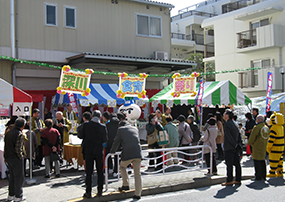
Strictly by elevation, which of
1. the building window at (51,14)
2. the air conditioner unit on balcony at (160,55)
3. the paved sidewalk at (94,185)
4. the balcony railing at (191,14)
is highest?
the balcony railing at (191,14)

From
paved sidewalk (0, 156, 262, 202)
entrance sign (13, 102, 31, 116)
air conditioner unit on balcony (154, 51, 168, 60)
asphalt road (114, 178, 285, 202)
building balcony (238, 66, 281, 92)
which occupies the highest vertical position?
air conditioner unit on balcony (154, 51, 168, 60)

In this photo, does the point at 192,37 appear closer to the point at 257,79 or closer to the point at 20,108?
the point at 257,79

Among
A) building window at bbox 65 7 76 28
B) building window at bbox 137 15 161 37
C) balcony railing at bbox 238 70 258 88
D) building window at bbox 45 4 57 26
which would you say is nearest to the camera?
building window at bbox 45 4 57 26

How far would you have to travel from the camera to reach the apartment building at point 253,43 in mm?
23000

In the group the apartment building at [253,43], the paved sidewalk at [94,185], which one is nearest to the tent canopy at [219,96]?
the paved sidewalk at [94,185]

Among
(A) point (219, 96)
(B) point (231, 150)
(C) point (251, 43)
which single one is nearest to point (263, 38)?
(C) point (251, 43)

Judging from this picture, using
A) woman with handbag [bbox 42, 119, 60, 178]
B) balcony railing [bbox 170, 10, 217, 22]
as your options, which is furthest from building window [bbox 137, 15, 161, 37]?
balcony railing [bbox 170, 10, 217, 22]

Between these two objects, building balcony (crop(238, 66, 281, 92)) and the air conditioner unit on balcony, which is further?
building balcony (crop(238, 66, 281, 92))

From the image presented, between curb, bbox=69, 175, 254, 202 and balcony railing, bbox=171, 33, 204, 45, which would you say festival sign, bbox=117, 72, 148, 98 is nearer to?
curb, bbox=69, 175, 254, 202

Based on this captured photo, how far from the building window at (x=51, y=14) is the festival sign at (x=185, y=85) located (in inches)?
296

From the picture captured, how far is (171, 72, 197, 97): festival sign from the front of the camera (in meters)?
12.9

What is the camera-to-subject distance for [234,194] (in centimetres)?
705

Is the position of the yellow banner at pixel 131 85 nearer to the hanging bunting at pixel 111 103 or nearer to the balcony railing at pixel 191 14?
the hanging bunting at pixel 111 103

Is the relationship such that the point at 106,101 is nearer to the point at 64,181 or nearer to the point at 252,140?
the point at 64,181
